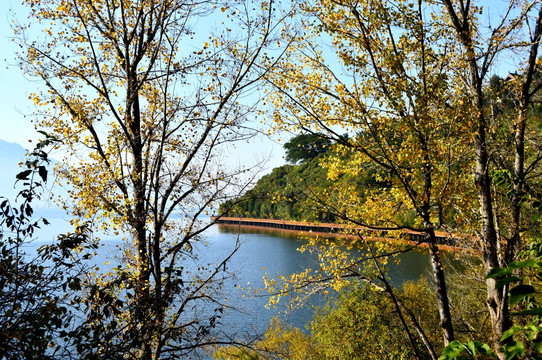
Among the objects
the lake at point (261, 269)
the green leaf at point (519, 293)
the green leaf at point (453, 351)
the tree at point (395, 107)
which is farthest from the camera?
the lake at point (261, 269)

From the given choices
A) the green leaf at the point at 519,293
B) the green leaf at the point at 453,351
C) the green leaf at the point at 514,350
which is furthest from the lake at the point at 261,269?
the green leaf at the point at 519,293

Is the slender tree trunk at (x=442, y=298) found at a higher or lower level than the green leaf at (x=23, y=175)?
lower

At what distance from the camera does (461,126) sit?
555 centimetres

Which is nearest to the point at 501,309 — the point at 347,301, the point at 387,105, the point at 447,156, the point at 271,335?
the point at 447,156

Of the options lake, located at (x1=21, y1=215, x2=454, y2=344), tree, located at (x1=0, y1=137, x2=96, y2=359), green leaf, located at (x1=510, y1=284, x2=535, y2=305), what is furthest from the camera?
lake, located at (x1=21, y1=215, x2=454, y2=344)

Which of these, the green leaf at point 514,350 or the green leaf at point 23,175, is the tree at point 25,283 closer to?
the green leaf at point 23,175

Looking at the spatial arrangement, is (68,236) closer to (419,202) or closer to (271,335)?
(419,202)

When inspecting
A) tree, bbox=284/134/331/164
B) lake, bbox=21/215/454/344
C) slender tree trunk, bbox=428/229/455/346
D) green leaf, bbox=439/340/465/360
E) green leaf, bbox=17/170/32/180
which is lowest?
lake, bbox=21/215/454/344

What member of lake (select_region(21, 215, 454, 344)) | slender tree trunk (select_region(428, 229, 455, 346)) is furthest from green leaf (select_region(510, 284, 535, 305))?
lake (select_region(21, 215, 454, 344))

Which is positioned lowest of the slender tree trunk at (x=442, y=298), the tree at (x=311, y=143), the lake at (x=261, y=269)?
the lake at (x=261, y=269)

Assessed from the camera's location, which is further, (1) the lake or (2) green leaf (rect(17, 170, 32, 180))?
(1) the lake

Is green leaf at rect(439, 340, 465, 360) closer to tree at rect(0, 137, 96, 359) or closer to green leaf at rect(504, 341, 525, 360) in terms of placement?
green leaf at rect(504, 341, 525, 360)

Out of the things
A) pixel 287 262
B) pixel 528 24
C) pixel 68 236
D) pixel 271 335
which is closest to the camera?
pixel 68 236

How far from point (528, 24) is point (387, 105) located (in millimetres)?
2892
